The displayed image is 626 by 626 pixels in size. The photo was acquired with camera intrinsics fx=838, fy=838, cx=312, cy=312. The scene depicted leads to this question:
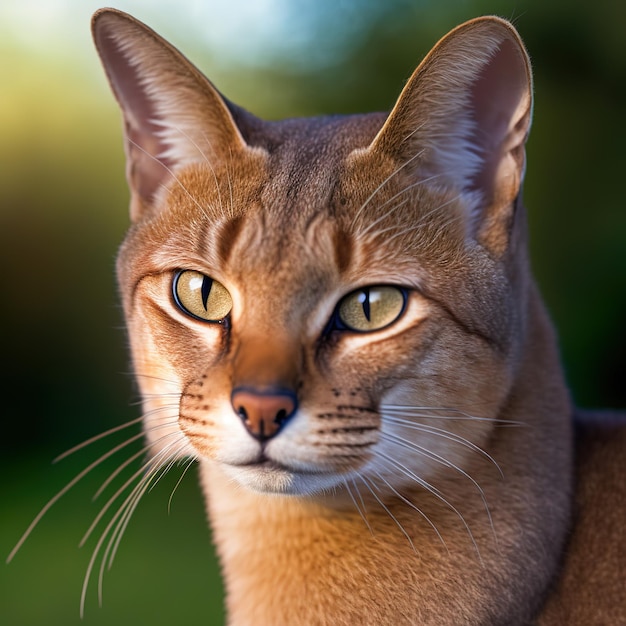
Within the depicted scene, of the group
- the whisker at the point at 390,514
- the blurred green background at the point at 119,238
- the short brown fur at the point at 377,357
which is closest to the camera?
the short brown fur at the point at 377,357

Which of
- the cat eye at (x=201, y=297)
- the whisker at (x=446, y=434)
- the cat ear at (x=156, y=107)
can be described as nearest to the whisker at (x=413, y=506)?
the whisker at (x=446, y=434)

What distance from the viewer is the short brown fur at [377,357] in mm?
1345

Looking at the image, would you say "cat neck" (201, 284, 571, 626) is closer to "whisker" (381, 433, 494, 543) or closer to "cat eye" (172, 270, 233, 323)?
"whisker" (381, 433, 494, 543)

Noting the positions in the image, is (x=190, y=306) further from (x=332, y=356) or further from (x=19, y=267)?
(x=19, y=267)

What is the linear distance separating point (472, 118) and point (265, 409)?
2.15 feet

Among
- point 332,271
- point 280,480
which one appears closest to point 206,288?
point 332,271

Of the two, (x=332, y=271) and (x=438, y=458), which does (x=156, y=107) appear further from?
(x=438, y=458)

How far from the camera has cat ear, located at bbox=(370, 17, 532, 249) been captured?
1.38 m

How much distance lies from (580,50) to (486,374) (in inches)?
94.6

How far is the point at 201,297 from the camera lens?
148cm

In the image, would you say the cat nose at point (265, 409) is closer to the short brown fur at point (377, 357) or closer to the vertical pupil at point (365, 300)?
the short brown fur at point (377, 357)

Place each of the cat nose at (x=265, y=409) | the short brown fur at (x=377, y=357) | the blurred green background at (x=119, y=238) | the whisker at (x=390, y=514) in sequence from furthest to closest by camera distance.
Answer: the blurred green background at (x=119, y=238), the whisker at (x=390, y=514), the short brown fur at (x=377, y=357), the cat nose at (x=265, y=409)

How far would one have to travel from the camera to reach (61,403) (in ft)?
11.9

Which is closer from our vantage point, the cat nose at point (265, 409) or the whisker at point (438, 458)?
the cat nose at point (265, 409)
